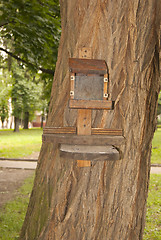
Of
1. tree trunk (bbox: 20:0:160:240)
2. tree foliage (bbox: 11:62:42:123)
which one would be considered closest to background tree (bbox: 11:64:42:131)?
tree foliage (bbox: 11:62:42:123)

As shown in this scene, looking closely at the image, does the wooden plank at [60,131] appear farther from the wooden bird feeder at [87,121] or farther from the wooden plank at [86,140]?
the wooden plank at [86,140]

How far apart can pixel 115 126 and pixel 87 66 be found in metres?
0.76

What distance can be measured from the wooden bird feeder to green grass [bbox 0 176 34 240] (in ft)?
11.0

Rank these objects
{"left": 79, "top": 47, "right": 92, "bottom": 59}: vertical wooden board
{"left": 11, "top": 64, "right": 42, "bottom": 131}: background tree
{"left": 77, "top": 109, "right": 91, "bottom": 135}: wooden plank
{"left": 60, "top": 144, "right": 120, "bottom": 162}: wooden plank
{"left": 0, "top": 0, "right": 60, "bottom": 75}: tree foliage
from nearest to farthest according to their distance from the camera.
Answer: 1. {"left": 60, "top": 144, "right": 120, "bottom": 162}: wooden plank
2. {"left": 77, "top": 109, "right": 91, "bottom": 135}: wooden plank
3. {"left": 79, "top": 47, "right": 92, "bottom": 59}: vertical wooden board
4. {"left": 0, "top": 0, "right": 60, "bottom": 75}: tree foliage
5. {"left": 11, "top": 64, "right": 42, "bottom": 131}: background tree

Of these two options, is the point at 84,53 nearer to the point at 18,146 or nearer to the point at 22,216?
the point at 22,216

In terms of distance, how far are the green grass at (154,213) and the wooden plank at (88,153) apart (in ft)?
11.1

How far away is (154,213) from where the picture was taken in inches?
224

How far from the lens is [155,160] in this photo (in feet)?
36.8

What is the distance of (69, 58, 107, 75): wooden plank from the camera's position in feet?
Result: 6.97

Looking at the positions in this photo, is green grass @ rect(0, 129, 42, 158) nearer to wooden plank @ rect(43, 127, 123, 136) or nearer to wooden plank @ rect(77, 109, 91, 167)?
wooden plank @ rect(43, 127, 123, 136)

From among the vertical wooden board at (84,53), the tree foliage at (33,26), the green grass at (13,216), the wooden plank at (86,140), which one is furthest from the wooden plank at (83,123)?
the tree foliage at (33,26)

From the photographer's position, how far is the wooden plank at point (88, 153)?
6.55 ft

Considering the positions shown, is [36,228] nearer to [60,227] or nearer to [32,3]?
[60,227]

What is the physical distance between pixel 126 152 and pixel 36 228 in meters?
1.45
